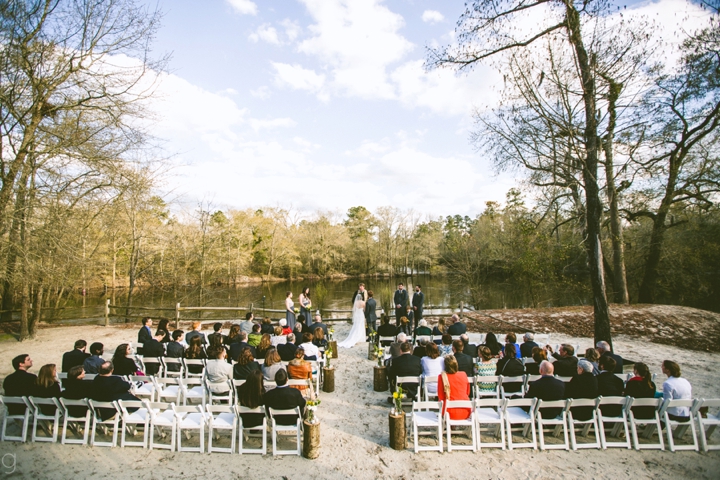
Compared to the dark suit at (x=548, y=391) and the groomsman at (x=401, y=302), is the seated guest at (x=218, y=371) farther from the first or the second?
the groomsman at (x=401, y=302)

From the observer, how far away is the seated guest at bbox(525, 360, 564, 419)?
467 cm

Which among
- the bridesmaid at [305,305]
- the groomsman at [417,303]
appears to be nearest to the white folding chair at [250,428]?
the bridesmaid at [305,305]

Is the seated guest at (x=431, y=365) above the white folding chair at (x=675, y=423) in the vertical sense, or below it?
above

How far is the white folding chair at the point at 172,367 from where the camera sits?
637 cm

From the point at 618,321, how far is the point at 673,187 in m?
8.21

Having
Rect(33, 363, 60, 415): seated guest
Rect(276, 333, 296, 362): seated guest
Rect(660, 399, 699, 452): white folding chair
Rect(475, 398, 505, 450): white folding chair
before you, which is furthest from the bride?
Rect(660, 399, 699, 452): white folding chair

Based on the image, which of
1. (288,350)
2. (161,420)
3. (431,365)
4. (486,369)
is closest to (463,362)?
(486,369)

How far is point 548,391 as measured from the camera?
4684 mm

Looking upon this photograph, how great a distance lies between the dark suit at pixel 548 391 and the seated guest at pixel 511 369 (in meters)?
0.64

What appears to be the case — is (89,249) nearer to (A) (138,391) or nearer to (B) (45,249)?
(B) (45,249)

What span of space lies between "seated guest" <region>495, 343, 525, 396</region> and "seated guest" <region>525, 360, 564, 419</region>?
64cm

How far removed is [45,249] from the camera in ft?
30.2

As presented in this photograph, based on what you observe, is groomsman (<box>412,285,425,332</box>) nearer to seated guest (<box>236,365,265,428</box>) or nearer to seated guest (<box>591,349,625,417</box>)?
seated guest (<box>591,349,625,417</box>)

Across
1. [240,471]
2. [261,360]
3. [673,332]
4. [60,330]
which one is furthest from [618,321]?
[60,330]
